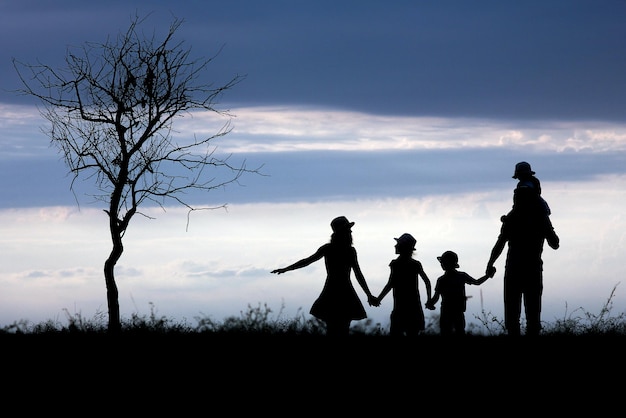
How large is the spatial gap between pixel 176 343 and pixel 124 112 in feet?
20.5

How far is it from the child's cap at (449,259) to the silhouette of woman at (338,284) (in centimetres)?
179

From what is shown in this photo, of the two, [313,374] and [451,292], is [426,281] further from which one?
[313,374]

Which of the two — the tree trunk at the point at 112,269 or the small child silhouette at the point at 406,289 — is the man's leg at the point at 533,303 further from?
the tree trunk at the point at 112,269

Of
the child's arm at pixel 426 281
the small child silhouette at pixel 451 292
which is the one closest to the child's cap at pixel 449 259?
the small child silhouette at pixel 451 292

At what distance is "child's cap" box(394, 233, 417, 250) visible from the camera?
50.9ft

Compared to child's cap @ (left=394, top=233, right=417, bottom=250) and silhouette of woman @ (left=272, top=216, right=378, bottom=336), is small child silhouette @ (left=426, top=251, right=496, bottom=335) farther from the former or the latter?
silhouette of woman @ (left=272, top=216, right=378, bottom=336)

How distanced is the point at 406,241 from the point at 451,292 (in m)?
1.17

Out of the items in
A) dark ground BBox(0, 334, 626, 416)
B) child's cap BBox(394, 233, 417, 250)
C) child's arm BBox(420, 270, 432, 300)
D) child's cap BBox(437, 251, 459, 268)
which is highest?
child's cap BBox(394, 233, 417, 250)

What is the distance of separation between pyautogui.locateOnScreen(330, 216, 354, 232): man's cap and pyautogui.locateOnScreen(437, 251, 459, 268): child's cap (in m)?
1.98

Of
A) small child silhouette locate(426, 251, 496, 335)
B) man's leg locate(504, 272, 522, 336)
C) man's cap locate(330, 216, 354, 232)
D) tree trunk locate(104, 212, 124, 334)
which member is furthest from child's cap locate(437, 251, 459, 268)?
tree trunk locate(104, 212, 124, 334)

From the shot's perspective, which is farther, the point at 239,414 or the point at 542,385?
the point at 542,385

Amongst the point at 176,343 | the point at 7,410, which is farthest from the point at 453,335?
the point at 7,410

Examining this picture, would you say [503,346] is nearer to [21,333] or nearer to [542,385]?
[542,385]

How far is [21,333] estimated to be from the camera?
16.8 m
